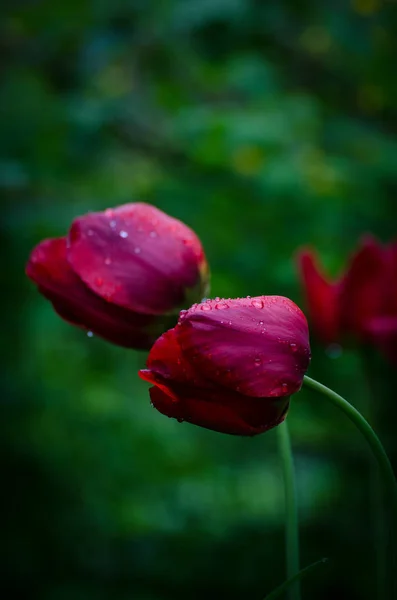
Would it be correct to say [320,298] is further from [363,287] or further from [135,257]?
[135,257]

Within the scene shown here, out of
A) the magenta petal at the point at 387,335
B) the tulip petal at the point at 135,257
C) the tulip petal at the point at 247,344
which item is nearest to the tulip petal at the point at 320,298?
the magenta petal at the point at 387,335

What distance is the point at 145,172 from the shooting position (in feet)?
4.75

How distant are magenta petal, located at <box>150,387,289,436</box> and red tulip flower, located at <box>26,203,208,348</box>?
100 mm

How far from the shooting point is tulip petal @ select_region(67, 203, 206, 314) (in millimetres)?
392

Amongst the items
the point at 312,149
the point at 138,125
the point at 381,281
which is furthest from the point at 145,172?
the point at 381,281

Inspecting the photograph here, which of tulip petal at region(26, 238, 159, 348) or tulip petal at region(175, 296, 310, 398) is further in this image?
tulip petal at region(26, 238, 159, 348)

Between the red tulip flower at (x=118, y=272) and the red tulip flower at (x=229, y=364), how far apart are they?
0.32 ft

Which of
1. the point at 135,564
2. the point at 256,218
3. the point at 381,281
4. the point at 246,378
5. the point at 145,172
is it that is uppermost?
the point at 246,378

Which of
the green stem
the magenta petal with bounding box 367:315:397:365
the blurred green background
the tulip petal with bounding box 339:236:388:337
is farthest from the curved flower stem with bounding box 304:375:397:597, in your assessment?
the blurred green background

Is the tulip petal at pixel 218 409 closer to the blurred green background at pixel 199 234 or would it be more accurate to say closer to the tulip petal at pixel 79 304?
the tulip petal at pixel 79 304

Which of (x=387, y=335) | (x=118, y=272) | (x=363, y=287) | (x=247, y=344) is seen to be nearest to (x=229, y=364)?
(x=247, y=344)

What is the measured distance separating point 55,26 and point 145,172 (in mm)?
480

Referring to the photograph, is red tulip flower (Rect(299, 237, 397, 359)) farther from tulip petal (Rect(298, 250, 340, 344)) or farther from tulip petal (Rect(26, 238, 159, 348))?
→ tulip petal (Rect(26, 238, 159, 348))

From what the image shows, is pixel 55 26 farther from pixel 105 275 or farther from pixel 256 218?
pixel 105 275
